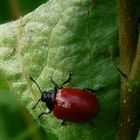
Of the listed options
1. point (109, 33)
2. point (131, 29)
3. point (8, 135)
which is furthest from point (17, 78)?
point (8, 135)

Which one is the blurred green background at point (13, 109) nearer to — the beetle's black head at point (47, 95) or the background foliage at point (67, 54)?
the beetle's black head at point (47, 95)

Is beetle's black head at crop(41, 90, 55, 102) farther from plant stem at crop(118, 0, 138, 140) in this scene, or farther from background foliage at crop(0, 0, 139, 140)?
plant stem at crop(118, 0, 138, 140)

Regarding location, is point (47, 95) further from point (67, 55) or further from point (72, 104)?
point (67, 55)

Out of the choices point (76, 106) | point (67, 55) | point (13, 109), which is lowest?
point (13, 109)

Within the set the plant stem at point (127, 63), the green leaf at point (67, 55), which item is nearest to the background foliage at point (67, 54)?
the green leaf at point (67, 55)

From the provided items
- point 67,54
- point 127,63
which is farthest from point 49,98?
point 127,63

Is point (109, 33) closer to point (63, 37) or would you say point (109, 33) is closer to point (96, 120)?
point (63, 37)
